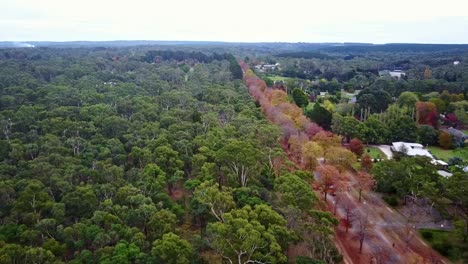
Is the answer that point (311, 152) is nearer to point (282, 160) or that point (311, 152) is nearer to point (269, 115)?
point (282, 160)

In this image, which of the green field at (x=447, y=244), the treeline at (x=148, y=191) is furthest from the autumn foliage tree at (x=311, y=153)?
the green field at (x=447, y=244)

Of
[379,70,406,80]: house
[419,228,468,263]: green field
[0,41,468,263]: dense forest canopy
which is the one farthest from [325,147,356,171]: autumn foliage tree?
[379,70,406,80]: house

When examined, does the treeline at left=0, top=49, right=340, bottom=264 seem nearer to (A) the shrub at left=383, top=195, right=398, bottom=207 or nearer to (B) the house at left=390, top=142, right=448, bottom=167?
(A) the shrub at left=383, top=195, right=398, bottom=207

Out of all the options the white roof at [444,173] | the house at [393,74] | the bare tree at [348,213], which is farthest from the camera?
the house at [393,74]

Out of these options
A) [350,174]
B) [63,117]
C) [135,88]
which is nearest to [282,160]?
[350,174]

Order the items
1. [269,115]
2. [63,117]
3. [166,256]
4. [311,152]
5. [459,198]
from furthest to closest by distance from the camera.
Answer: [269,115] < [63,117] < [311,152] < [459,198] < [166,256]

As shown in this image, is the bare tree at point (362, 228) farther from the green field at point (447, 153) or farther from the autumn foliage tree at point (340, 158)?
the green field at point (447, 153)
